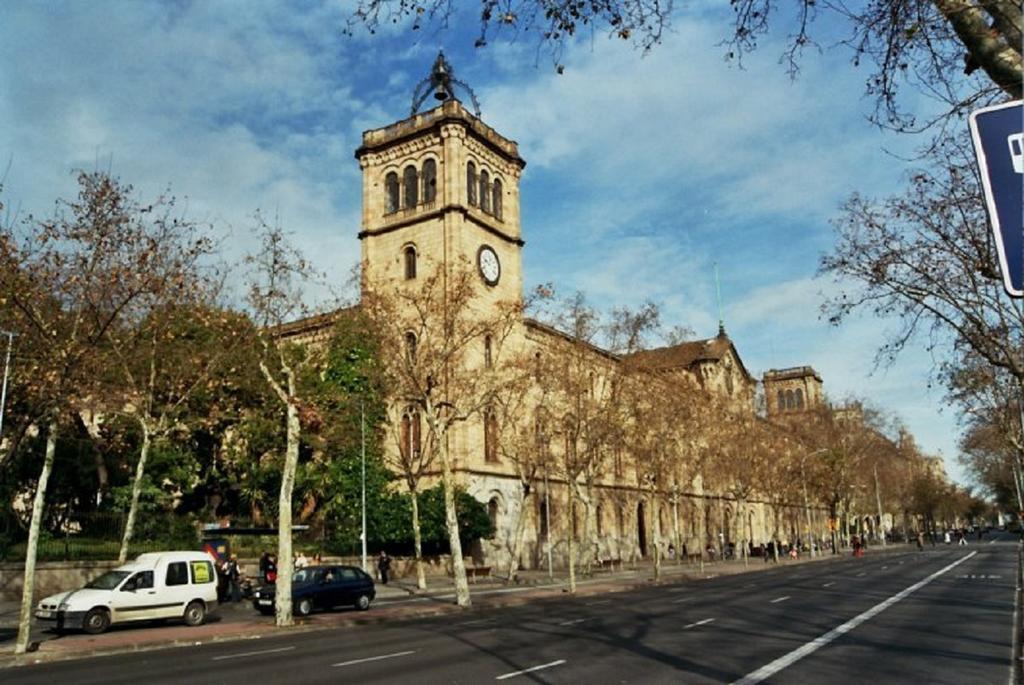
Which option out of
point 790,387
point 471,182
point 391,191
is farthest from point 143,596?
point 790,387

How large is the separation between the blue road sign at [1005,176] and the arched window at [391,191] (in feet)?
155

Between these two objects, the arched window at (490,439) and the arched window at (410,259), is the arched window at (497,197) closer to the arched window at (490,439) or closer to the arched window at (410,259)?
the arched window at (410,259)

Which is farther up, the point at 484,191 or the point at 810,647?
the point at 484,191

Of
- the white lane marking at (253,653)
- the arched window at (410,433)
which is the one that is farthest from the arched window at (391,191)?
the white lane marking at (253,653)

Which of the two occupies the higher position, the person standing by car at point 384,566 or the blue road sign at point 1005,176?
the blue road sign at point 1005,176

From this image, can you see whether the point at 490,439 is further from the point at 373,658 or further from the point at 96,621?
the point at 373,658

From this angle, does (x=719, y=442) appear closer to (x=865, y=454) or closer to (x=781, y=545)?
(x=865, y=454)

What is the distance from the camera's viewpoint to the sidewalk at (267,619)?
54.4 feet

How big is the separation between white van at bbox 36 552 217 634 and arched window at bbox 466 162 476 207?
30133 millimetres

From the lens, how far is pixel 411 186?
4872 cm

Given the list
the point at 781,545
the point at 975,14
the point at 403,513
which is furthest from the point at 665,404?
the point at 781,545

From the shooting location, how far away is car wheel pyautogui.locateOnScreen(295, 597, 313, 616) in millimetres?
22797

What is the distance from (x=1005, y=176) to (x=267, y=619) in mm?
22820

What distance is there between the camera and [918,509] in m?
113
